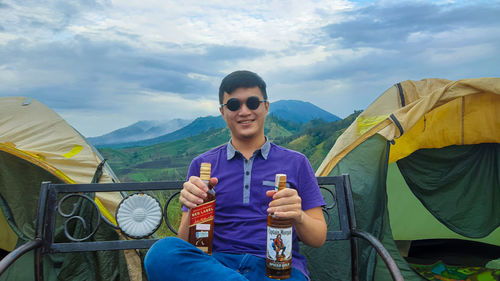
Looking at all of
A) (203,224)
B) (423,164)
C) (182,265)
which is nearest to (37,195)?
(203,224)

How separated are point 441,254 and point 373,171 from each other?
219 centimetres

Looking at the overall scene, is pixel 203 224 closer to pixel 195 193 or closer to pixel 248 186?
pixel 195 193

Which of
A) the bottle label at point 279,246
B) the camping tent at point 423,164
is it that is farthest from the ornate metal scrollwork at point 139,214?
the camping tent at point 423,164

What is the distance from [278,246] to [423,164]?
3037 mm

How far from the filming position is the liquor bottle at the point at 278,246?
5.41ft

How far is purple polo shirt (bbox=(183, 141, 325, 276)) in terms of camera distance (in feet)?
6.18

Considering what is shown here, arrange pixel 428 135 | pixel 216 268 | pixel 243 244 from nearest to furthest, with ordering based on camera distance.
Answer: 1. pixel 216 268
2. pixel 243 244
3. pixel 428 135

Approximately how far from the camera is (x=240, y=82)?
199 cm

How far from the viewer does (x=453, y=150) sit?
160 inches

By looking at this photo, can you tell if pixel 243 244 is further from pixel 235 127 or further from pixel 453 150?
pixel 453 150

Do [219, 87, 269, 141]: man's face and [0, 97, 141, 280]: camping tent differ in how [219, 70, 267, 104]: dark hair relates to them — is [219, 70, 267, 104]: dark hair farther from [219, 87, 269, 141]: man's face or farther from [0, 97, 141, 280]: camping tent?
[0, 97, 141, 280]: camping tent

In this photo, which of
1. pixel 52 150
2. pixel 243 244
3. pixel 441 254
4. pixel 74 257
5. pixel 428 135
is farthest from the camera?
pixel 441 254

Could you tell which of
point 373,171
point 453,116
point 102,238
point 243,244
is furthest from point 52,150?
point 453,116

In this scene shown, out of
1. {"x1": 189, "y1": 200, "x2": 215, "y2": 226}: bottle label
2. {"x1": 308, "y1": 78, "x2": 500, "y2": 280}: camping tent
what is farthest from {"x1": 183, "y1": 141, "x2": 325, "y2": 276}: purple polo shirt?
{"x1": 308, "y1": 78, "x2": 500, "y2": 280}: camping tent
